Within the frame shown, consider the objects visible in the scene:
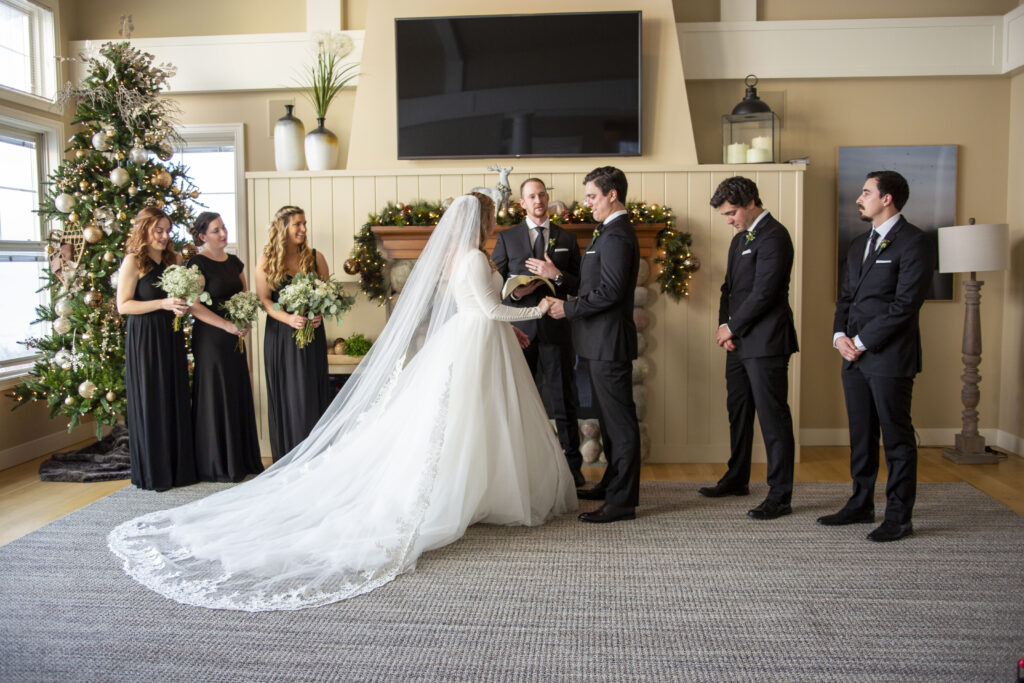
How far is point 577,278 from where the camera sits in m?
4.82

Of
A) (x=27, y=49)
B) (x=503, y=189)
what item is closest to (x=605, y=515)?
(x=503, y=189)

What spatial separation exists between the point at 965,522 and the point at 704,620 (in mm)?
2052

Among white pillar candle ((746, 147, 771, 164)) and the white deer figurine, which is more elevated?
white pillar candle ((746, 147, 771, 164))

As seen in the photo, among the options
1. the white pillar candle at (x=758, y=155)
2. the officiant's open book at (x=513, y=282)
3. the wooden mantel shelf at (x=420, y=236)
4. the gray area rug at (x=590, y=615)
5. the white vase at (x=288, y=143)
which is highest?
the white vase at (x=288, y=143)

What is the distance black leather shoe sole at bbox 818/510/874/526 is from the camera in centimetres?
405

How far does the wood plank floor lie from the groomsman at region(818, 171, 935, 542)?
2.48 feet

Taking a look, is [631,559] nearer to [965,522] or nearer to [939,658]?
[939,658]

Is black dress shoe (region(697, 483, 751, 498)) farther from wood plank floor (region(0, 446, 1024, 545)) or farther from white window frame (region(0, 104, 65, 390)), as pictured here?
white window frame (region(0, 104, 65, 390))

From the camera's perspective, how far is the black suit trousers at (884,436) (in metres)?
3.75

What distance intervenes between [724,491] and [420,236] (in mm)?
2615

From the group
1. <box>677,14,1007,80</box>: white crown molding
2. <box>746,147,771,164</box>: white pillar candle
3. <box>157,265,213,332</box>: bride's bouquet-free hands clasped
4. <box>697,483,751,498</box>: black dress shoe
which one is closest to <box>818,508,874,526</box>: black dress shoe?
<box>697,483,751,498</box>: black dress shoe

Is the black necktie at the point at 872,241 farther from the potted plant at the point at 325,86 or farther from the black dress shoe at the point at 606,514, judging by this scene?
the potted plant at the point at 325,86

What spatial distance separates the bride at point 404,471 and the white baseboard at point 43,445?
207 centimetres

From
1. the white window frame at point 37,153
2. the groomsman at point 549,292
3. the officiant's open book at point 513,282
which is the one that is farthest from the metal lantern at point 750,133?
the white window frame at point 37,153
